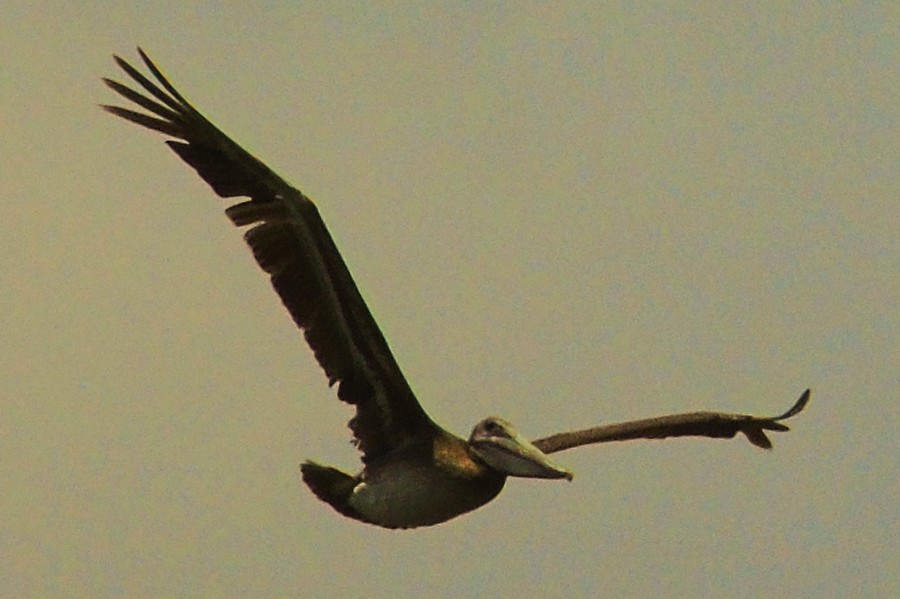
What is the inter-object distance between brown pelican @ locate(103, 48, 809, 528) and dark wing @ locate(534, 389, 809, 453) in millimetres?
1172

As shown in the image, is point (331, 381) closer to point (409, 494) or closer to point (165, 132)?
point (409, 494)

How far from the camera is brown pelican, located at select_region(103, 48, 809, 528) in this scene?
64.4 feet

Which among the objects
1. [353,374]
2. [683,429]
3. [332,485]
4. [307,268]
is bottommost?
[683,429]

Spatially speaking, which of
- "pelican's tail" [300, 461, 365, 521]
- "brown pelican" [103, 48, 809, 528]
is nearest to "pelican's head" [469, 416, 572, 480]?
"brown pelican" [103, 48, 809, 528]

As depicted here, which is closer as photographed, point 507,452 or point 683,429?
point 507,452

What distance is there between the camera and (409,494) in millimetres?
20516

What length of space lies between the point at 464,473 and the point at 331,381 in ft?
4.08

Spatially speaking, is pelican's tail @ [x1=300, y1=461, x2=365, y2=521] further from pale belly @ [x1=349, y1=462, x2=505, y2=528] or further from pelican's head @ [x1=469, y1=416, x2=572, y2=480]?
pelican's head @ [x1=469, y1=416, x2=572, y2=480]

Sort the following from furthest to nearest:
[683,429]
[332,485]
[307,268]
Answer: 1. [683,429]
2. [332,485]
3. [307,268]

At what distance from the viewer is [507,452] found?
66.8 feet

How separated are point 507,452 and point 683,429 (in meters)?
3.25

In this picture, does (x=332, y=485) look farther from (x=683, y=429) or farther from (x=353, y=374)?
(x=683, y=429)

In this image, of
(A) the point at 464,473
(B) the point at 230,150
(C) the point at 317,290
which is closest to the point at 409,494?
(A) the point at 464,473

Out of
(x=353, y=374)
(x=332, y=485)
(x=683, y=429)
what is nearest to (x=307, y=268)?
(x=353, y=374)
